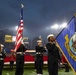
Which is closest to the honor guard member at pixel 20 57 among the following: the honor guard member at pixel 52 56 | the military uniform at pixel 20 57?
the military uniform at pixel 20 57

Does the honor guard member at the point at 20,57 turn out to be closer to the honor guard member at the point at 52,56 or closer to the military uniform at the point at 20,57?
the military uniform at the point at 20,57

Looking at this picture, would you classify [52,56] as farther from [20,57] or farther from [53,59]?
[20,57]

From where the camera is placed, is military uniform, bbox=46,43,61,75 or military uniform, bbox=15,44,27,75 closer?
military uniform, bbox=46,43,61,75

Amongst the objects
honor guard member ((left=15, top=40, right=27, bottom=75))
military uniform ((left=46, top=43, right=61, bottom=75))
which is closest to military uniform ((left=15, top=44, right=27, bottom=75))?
honor guard member ((left=15, top=40, right=27, bottom=75))

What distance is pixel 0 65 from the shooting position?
12.1 metres

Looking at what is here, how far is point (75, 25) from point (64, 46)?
3.03 feet

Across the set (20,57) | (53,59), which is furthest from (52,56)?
(20,57)

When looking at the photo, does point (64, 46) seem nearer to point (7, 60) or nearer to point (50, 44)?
point (50, 44)

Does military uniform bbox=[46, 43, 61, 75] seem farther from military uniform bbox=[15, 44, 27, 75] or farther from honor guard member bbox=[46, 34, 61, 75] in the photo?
military uniform bbox=[15, 44, 27, 75]

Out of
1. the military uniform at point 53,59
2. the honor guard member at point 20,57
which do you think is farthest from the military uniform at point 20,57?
the military uniform at point 53,59

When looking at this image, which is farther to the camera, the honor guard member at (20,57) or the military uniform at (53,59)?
the honor guard member at (20,57)

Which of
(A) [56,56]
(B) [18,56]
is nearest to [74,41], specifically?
(A) [56,56]

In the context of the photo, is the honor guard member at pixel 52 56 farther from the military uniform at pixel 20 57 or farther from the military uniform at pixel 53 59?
the military uniform at pixel 20 57

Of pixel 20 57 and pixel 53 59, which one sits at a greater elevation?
pixel 20 57
